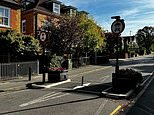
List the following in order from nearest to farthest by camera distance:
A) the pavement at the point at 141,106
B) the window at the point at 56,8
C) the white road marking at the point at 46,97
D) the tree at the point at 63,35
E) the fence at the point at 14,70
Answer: the pavement at the point at 141,106
the white road marking at the point at 46,97
the fence at the point at 14,70
the tree at the point at 63,35
the window at the point at 56,8

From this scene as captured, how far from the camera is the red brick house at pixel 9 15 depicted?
25578 mm

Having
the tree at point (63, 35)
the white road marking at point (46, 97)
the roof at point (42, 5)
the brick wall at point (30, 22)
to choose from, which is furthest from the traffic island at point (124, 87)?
the roof at point (42, 5)

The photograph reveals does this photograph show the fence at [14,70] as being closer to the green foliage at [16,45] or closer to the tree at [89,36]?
the green foliage at [16,45]

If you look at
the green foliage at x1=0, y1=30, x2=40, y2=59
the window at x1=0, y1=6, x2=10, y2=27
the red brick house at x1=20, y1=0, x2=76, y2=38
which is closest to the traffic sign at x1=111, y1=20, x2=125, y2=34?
the green foliage at x1=0, y1=30, x2=40, y2=59

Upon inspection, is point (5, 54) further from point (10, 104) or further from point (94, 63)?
point (94, 63)

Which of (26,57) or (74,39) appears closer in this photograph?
(26,57)

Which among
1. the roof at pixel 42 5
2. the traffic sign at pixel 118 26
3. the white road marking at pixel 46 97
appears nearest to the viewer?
the white road marking at pixel 46 97

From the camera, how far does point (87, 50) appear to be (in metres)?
35.8

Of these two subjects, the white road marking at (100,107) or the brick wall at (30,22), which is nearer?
the white road marking at (100,107)

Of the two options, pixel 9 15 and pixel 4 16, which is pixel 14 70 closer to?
pixel 4 16

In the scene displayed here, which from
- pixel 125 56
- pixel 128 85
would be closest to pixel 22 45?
pixel 128 85

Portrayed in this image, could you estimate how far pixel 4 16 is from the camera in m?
25.8

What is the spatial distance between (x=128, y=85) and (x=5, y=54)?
12.7 metres

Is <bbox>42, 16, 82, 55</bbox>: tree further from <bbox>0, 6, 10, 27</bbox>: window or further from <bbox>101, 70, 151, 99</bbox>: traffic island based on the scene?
<bbox>101, 70, 151, 99</bbox>: traffic island
